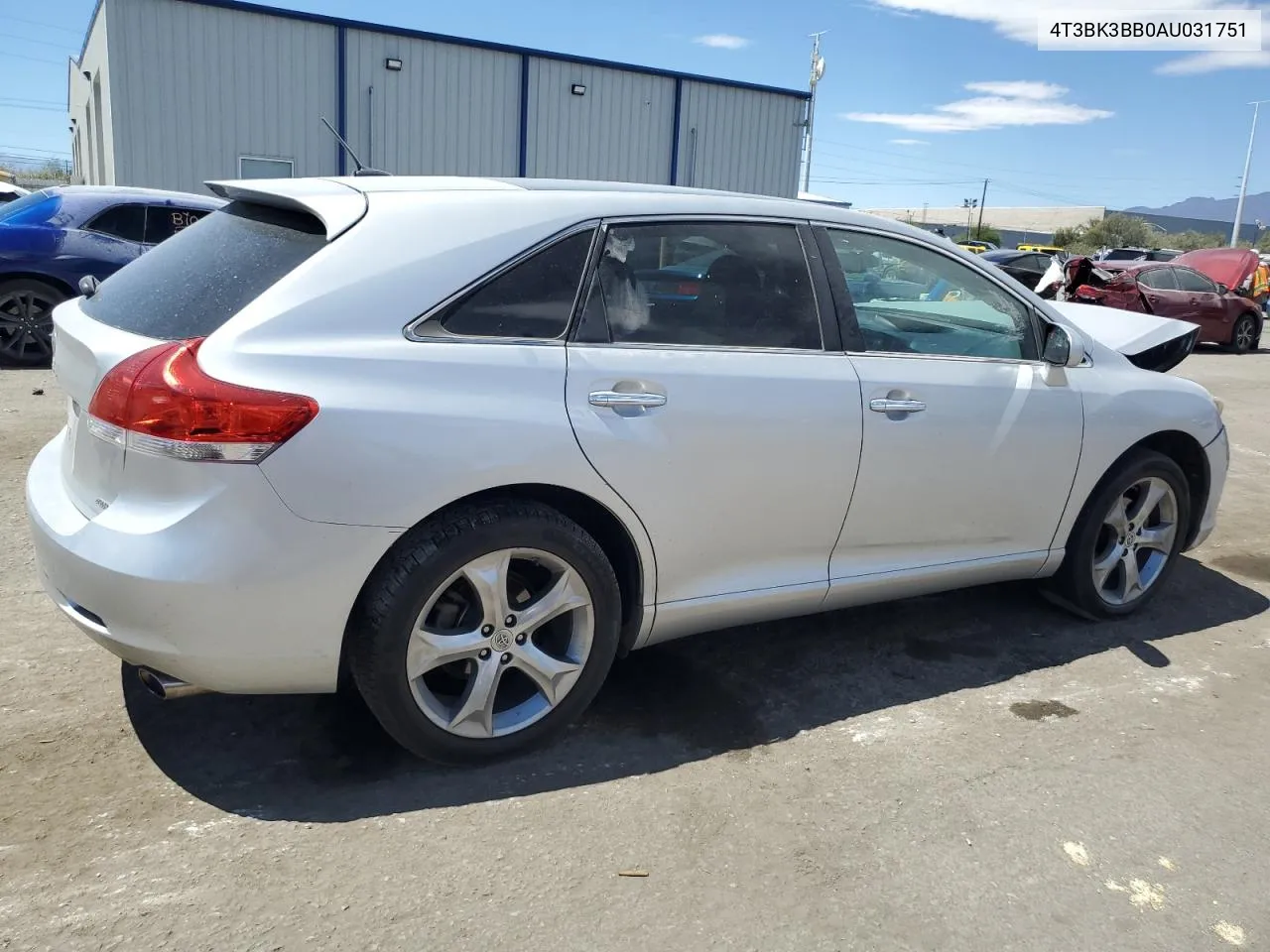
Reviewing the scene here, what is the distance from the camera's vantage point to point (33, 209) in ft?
29.3

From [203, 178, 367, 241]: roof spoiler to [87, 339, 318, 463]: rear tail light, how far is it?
547 millimetres

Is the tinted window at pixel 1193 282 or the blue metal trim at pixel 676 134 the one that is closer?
the tinted window at pixel 1193 282

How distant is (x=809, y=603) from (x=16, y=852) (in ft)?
7.92

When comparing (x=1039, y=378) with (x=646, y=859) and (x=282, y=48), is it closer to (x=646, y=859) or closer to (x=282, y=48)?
(x=646, y=859)

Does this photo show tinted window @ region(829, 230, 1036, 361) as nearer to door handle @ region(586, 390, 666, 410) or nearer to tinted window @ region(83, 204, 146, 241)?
door handle @ region(586, 390, 666, 410)

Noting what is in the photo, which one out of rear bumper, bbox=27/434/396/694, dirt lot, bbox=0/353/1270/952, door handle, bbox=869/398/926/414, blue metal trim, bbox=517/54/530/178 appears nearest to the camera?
dirt lot, bbox=0/353/1270/952

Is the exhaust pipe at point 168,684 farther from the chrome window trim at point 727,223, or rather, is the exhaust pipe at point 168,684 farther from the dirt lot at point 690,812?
the chrome window trim at point 727,223

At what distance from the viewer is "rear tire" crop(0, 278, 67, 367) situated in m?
8.78

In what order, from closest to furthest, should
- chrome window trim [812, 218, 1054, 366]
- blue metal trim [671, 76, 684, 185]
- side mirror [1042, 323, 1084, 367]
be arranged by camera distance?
1. chrome window trim [812, 218, 1054, 366]
2. side mirror [1042, 323, 1084, 367]
3. blue metal trim [671, 76, 684, 185]

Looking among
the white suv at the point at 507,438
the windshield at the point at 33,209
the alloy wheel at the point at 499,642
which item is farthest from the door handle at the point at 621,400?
the windshield at the point at 33,209

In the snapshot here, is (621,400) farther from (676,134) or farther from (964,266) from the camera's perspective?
(676,134)

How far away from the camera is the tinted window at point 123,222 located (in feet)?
29.7

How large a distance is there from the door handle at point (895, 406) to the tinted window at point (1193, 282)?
17.6m

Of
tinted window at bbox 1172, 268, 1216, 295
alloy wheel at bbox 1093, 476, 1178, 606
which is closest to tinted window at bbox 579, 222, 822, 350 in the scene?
alloy wheel at bbox 1093, 476, 1178, 606
